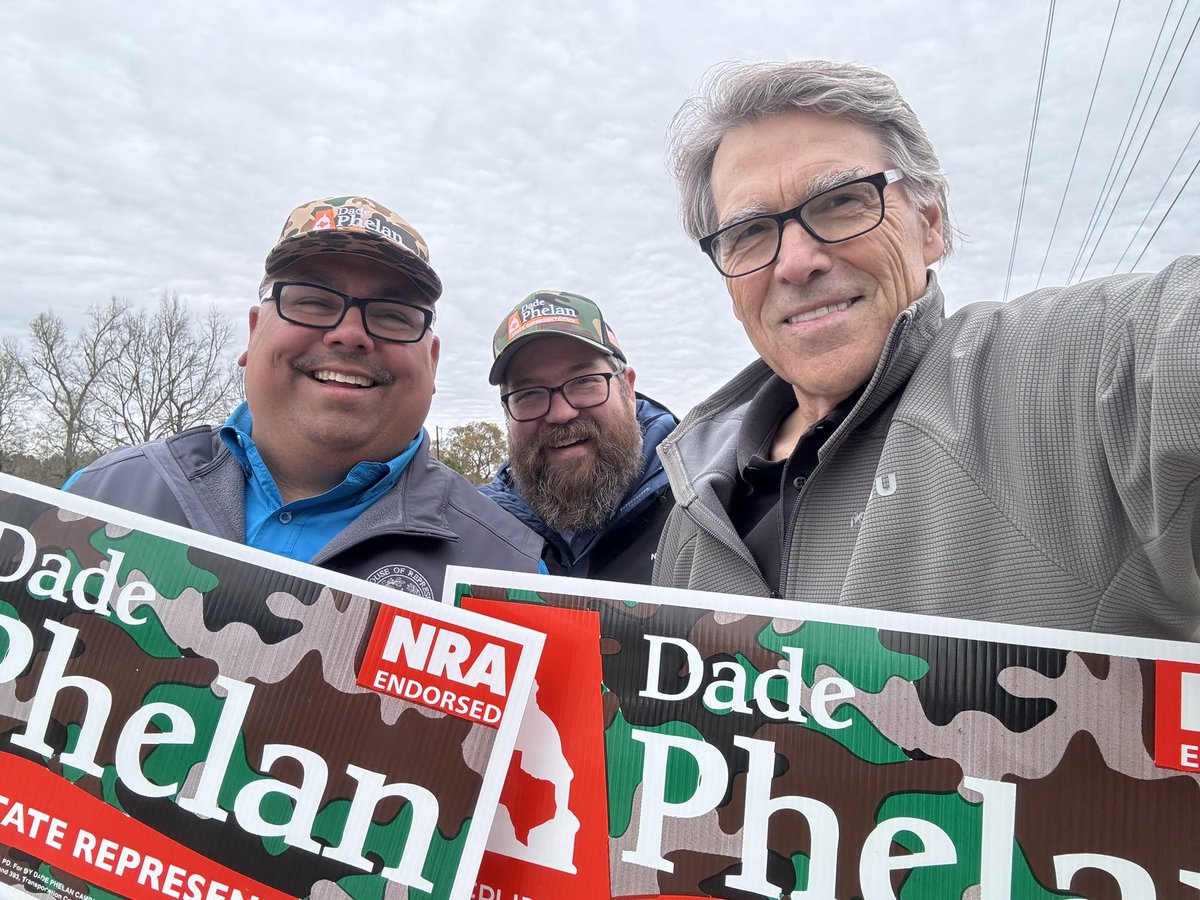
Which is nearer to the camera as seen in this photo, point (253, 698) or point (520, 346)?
point (253, 698)

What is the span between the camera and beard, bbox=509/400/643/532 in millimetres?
3076

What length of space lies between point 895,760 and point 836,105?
148 cm

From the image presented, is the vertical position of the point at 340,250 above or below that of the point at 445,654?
above

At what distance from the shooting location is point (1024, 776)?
0.92 meters

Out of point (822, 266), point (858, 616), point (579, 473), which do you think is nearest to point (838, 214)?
point (822, 266)

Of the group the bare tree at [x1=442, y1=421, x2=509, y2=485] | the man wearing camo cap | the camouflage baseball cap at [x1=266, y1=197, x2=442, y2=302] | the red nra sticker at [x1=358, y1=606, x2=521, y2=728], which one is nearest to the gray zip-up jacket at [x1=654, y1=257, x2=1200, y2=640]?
the red nra sticker at [x1=358, y1=606, x2=521, y2=728]

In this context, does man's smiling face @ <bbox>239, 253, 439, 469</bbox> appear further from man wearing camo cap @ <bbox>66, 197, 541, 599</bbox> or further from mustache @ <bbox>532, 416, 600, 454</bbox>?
mustache @ <bbox>532, 416, 600, 454</bbox>

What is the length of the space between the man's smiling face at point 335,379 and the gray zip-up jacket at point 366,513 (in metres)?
0.17

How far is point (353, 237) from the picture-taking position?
211 cm

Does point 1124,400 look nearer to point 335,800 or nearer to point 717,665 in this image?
point 717,665

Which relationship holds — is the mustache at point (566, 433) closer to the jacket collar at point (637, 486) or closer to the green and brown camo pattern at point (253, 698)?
the jacket collar at point (637, 486)

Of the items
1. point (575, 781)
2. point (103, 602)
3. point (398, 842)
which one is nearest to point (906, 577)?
point (575, 781)

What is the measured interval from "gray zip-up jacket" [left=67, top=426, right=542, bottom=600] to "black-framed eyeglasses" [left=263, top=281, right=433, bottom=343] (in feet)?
1.42

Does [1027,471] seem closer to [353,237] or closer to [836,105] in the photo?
[836,105]
